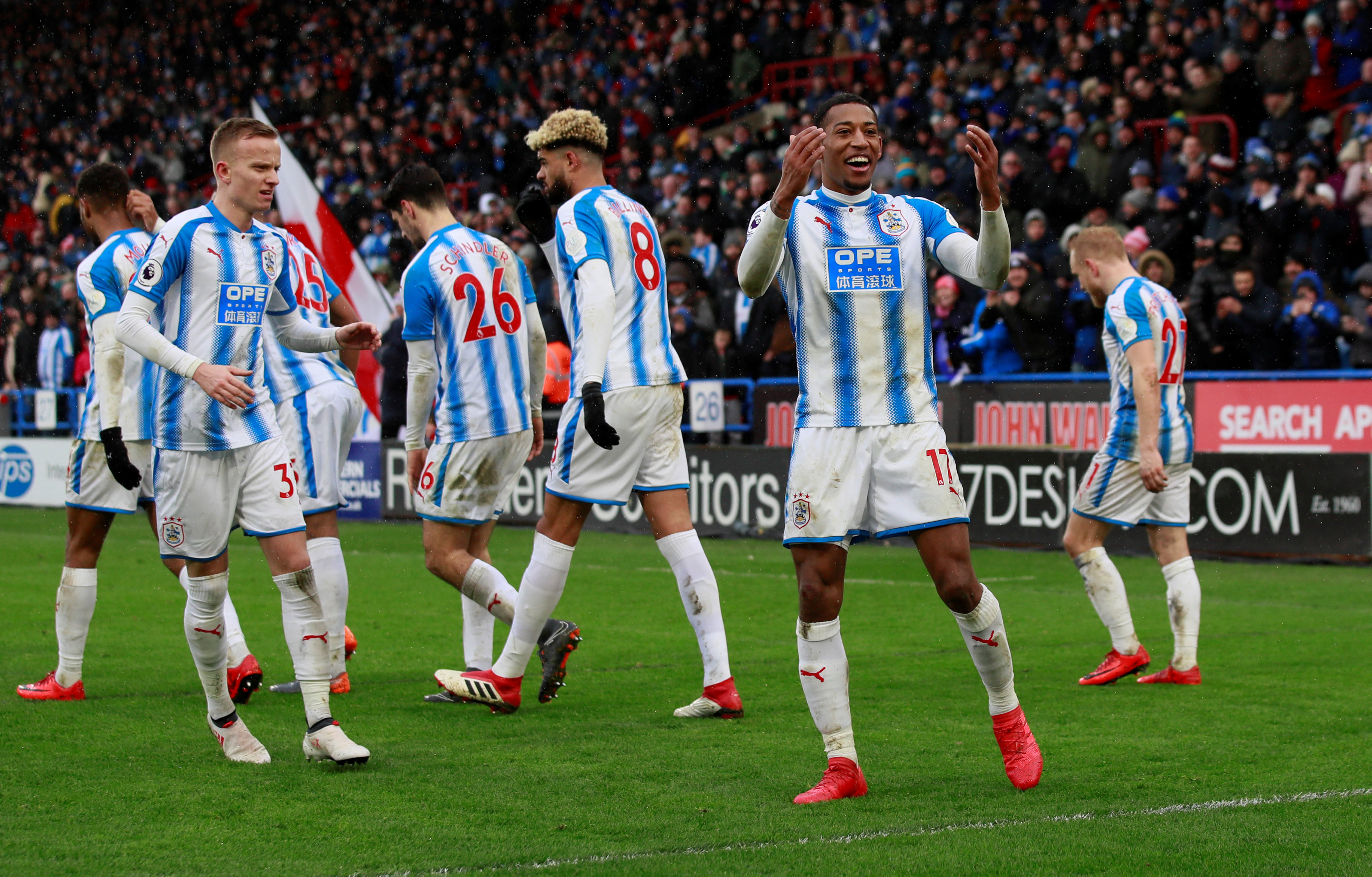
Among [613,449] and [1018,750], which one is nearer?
[1018,750]

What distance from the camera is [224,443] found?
500cm

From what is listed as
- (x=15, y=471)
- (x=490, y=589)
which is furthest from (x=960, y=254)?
(x=15, y=471)

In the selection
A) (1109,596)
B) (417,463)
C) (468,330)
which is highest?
(468,330)

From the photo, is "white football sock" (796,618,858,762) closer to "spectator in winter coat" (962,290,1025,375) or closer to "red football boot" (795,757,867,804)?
"red football boot" (795,757,867,804)

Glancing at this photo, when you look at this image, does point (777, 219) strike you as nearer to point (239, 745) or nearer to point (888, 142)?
point (239, 745)

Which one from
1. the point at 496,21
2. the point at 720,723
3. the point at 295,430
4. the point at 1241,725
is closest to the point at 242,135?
the point at 295,430

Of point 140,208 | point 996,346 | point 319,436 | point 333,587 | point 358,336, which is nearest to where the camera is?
point 358,336

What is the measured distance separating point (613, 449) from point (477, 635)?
1.23 m

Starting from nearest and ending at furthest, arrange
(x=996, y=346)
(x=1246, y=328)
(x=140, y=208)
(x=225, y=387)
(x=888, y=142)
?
(x=225, y=387)
(x=140, y=208)
(x=1246, y=328)
(x=996, y=346)
(x=888, y=142)

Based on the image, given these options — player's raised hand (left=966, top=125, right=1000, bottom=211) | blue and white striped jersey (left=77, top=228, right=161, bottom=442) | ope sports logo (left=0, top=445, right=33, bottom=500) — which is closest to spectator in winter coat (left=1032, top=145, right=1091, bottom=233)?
blue and white striped jersey (left=77, top=228, right=161, bottom=442)

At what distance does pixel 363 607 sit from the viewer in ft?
31.4

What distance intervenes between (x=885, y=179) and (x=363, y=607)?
935 cm

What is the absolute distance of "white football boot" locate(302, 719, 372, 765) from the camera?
4.88m

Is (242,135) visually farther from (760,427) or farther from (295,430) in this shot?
(760,427)
